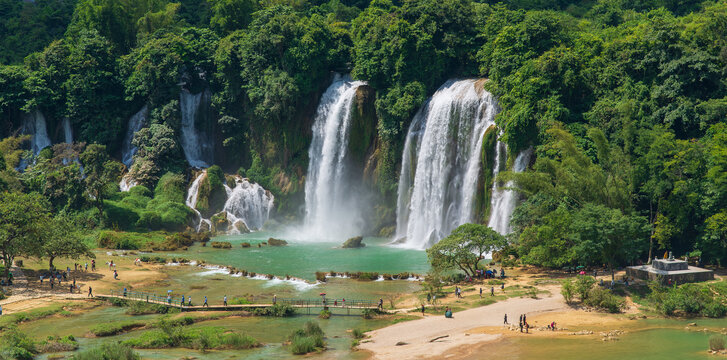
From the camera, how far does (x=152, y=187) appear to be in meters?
79.7

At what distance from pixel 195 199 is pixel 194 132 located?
1059 centimetres

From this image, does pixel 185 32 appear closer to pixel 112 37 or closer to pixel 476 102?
pixel 112 37

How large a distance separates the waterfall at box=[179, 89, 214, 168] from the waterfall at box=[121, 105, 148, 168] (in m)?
4.66

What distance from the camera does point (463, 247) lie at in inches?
1944

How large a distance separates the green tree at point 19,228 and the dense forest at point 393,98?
1.00 feet

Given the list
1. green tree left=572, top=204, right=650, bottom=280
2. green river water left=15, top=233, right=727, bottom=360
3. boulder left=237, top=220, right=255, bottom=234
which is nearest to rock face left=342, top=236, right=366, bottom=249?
green river water left=15, top=233, right=727, bottom=360

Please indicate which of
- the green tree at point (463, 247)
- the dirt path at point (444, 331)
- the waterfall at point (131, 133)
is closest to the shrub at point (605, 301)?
the dirt path at point (444, 331)

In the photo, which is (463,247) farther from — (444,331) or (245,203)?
(245,203)

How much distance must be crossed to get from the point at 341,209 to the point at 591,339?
4122cm

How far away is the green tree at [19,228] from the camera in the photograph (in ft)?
164

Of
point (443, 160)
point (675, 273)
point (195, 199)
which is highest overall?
point (443, 160)

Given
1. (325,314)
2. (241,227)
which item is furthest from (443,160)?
(325,314)

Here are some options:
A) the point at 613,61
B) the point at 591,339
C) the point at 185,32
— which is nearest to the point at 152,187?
the point at 185,32

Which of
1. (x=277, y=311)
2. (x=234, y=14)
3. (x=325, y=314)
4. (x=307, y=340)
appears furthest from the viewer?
(x=234, y=14)
